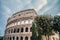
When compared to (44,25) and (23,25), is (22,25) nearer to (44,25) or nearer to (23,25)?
(23,25)

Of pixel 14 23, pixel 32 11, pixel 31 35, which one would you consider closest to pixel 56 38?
pixel 31 35

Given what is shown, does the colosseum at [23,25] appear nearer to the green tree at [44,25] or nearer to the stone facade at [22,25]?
the stone facade at [22,25]

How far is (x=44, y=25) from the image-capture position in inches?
1539

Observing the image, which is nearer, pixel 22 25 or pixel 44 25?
pixel 44 25

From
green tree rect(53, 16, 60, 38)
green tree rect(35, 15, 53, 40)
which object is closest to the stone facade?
green tree rect(35, 15, 53, 40)

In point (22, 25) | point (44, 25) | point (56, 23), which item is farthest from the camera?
point (22, 25)

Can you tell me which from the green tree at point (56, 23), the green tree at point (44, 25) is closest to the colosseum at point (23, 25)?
the green tree at point (44, 25)

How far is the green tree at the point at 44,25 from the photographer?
39.1 m

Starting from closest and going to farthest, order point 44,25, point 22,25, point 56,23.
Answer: point 44,25 → point 56,23 → point 22,25

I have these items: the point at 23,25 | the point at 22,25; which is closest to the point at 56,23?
the point at 23,25

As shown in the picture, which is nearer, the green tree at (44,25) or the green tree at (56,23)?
the green tree at (44,25)

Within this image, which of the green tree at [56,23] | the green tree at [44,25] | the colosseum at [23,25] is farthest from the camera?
the colosseum at [23,25]

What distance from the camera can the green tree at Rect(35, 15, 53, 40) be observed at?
3906 cm

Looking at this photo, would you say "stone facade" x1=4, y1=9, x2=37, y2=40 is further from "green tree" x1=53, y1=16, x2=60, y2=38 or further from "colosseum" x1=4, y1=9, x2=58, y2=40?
"green tree" x1=53, y1=16, x2=60, y2=38
